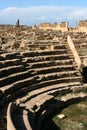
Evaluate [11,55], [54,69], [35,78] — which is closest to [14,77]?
[35,78]

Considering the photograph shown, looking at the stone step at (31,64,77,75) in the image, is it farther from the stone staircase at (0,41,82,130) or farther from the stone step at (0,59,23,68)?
the stone step at (0,59,23,68)

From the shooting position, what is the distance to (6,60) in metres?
16.8

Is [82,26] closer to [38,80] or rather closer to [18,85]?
[38,80]

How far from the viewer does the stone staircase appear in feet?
45.4

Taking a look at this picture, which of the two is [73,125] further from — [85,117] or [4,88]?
[4,88]

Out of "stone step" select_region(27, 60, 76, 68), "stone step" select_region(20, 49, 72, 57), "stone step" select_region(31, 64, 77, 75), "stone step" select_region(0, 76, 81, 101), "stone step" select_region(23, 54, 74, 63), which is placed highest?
"stone step" select_region(20, 49, 72, 57)

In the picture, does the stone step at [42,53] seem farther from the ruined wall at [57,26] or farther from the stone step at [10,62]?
the ruined wall at [57,26]

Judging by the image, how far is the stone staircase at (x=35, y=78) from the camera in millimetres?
13836

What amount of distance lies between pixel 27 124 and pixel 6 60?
6616 mm

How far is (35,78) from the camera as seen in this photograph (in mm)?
16812

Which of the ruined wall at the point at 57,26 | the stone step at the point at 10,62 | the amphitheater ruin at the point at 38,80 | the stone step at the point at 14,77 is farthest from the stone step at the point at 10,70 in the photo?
the ruined wall at the point at 57,26

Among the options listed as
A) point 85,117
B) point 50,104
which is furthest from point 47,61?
point 85,117

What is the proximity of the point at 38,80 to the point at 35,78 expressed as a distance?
0.19 meters

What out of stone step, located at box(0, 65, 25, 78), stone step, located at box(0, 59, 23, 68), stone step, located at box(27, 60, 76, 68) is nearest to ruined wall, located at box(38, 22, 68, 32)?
stone step, located at box(27, 60, 76, 68)
